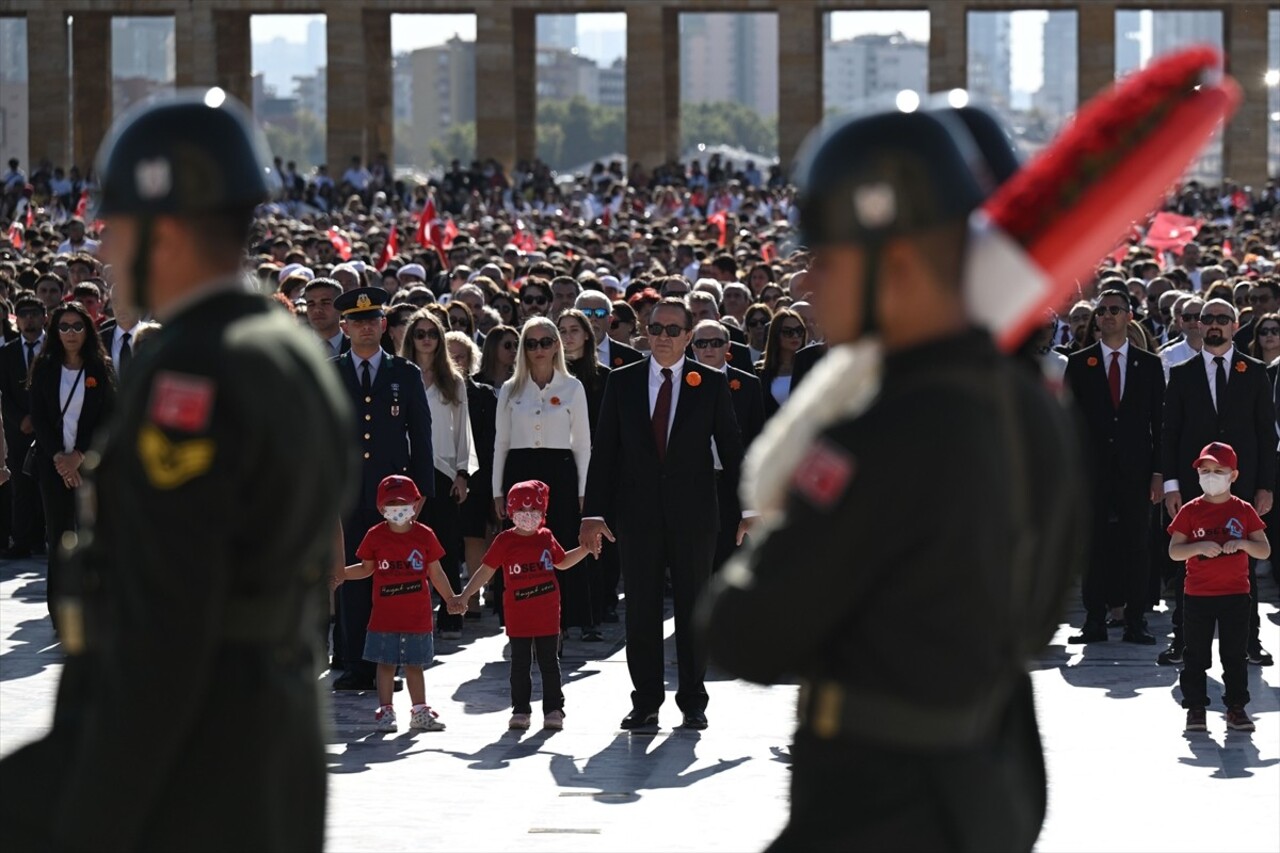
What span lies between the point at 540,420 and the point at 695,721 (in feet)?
8.20

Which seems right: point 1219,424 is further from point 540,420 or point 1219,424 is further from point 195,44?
point 195,44

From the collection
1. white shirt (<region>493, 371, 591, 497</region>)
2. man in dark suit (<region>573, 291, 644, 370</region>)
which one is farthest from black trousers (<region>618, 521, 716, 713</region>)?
man in dark suit (<region>573, 291, 644, 370</region>)

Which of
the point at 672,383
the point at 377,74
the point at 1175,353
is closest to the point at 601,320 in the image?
the point at 1175,353

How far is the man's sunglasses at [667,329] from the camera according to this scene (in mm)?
10984

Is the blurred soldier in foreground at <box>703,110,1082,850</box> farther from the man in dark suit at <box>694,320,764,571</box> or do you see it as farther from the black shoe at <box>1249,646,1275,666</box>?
the black shoe at <box>1249,646,1275,666</box>

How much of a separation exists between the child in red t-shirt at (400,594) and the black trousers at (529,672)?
0.36 m

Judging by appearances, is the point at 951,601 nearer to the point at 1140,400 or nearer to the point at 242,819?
the point at 242,819

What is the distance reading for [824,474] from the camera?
133 inches

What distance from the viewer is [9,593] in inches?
593

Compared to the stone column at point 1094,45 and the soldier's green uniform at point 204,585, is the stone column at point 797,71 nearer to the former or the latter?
the stone column at point 1094,45

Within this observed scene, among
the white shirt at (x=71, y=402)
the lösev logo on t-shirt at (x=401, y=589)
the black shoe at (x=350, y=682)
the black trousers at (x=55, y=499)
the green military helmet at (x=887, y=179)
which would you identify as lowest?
the black shoe at (x=350, y=682)

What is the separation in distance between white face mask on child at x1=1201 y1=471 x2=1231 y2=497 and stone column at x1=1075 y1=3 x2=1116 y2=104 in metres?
48.6

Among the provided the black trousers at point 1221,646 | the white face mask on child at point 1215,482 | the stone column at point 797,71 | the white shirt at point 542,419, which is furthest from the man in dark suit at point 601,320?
the stone column at point 797,71

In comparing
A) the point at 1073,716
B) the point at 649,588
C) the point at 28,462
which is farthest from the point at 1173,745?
the point at 28,462
